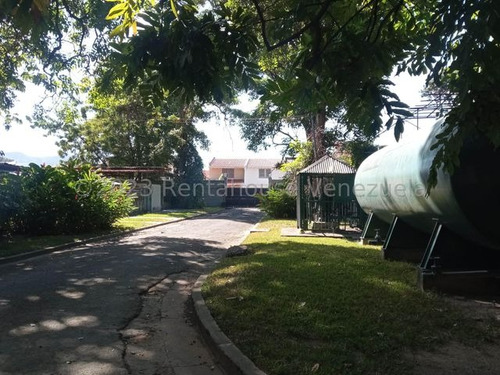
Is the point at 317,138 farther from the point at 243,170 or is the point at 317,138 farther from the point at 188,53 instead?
the point at 243,170

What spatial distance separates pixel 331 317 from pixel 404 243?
5181 mm

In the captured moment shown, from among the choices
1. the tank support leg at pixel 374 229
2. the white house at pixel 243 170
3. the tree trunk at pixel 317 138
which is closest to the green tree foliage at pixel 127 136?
the tree trunk at pixel 317 138

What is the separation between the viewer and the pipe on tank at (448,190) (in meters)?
6.32

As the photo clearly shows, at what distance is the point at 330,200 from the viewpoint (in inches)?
674

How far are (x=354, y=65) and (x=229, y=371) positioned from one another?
9.78 ft

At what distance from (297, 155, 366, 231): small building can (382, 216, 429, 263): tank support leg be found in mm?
6196

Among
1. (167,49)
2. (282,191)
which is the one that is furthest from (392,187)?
(282,191)

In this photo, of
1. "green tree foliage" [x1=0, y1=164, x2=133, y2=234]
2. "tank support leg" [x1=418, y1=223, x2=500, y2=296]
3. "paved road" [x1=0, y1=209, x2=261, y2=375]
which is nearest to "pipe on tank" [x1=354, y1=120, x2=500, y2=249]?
"tank support leg" [x1=418, y1=223, x2=500, y2=296]

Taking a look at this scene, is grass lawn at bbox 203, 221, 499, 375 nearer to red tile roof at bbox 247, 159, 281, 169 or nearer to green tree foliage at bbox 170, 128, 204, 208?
green tree foliage at bbox 170, 128, 204, 208


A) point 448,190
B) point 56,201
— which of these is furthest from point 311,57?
point 56,201

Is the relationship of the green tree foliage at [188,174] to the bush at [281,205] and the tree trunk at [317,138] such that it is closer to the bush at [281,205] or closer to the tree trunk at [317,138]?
the tree trunk at [317,138]

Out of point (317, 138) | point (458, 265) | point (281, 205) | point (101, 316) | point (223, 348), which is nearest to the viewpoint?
point (223, 348)

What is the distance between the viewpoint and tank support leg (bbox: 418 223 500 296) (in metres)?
7.19

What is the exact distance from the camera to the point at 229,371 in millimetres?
4453
